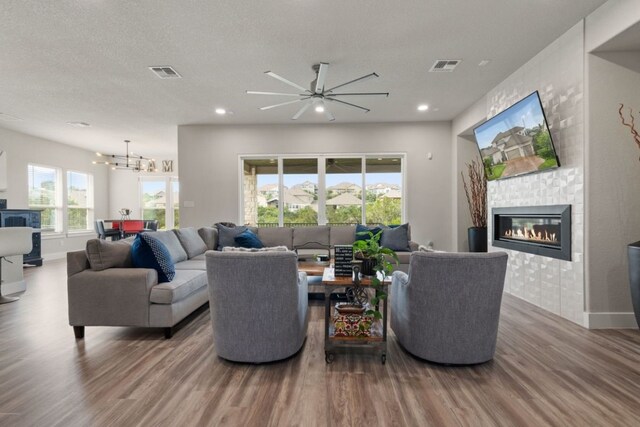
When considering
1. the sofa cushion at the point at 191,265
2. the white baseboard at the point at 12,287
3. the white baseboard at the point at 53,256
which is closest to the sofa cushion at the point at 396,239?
the sofa cushion at the point at 191,265

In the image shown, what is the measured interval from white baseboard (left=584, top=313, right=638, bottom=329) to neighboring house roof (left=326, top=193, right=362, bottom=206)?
13.3 feet

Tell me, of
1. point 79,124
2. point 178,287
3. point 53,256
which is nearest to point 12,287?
point 178,287

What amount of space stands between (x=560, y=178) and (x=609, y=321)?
1449 mm

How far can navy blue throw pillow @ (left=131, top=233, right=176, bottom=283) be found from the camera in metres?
2.73

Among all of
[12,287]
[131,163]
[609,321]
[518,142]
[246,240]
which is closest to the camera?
[609,321]

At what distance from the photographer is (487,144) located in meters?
4.16

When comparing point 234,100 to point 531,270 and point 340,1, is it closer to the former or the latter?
point 340,1

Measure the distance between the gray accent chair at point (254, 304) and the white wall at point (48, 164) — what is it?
7321 mm

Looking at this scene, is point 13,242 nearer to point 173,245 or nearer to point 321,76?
point 173,245

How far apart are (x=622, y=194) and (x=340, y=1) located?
3.17m

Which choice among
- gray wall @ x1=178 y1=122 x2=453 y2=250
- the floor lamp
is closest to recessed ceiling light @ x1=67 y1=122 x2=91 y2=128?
gray wall @ x1=178 y1=122 x2=453 y2=250

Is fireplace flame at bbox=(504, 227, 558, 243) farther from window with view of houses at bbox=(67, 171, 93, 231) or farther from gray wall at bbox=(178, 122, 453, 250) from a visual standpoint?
window with view of houses at bbox=(67, 171, 93, 231)

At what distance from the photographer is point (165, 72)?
3.89 meters

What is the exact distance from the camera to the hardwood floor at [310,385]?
63.7 inches
